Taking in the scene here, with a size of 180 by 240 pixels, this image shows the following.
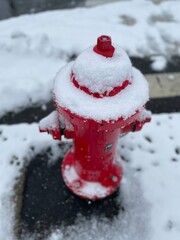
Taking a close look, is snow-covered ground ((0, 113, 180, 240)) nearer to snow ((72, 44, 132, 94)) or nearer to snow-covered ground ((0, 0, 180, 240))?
snow-covered ground ((0, 0, 180, 240))

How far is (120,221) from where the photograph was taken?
2.24 metres

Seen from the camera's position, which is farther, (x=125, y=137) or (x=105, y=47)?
(x=125, y=137)

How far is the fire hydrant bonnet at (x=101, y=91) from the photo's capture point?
5.02 ft

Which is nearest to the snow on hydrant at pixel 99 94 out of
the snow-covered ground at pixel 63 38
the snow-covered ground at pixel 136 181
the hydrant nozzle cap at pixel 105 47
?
the hydrant nozzle cap at pixel 105 47

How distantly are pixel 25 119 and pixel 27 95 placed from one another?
25cm

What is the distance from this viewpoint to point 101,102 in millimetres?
1580

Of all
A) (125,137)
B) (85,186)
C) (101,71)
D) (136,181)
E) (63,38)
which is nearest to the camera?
(101,71)

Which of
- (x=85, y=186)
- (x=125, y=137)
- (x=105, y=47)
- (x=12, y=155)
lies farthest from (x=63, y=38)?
(x=105, y=47)

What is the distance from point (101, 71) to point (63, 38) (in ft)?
6.77

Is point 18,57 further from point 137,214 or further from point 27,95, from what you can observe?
point 137,214

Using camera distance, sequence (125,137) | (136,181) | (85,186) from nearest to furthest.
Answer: (85,186)
(136,181)
(125,137)

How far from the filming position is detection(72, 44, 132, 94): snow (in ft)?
4.99

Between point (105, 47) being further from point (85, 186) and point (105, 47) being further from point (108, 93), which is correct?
point (85, 186)

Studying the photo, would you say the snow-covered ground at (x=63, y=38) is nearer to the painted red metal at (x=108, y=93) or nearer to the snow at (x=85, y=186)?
the snow at (x=85, y=186)
